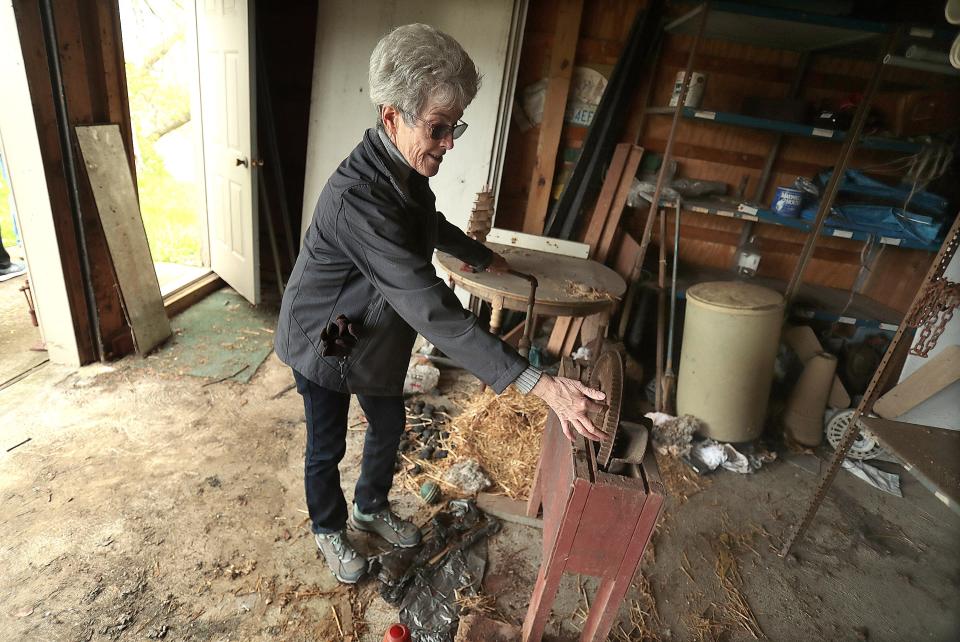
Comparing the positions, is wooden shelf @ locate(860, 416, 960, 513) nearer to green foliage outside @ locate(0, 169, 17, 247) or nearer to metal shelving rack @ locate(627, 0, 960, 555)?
metal shelving rack @ locate(627, 0, 960, 555)

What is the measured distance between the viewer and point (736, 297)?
2939 millimetres

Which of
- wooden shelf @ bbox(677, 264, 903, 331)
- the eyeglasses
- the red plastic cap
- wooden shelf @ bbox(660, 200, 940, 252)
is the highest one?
the eyeglasses

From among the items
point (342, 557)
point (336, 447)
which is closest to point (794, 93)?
point (336, 447)

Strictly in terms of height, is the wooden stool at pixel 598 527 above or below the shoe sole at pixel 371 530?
above

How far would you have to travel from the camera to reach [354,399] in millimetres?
3291

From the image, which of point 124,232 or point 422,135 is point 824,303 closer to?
point 422,135

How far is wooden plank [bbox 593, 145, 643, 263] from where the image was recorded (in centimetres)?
352

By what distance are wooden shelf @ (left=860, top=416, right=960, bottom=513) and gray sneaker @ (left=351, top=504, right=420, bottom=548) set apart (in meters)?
1.78

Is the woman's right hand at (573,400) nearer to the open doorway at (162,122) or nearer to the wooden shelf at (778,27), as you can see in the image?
the wooden shelf at (778,27)

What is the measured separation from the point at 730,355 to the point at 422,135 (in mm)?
2361

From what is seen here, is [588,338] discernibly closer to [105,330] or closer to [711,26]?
[711,26]

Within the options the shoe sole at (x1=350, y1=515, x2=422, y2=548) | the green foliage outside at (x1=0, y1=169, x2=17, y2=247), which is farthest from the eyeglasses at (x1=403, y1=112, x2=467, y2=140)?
the green foliage outside at (x1=0, y1=169, x2=17, y2=247)

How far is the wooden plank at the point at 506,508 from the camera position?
2359 millimetres

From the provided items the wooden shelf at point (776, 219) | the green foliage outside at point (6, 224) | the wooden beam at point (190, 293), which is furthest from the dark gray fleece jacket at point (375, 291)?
the green foliage outside at point (6, 224)
